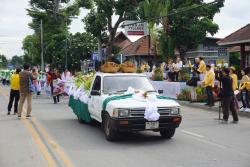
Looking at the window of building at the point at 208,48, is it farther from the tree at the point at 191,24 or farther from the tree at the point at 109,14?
the tree at the point at 109,14

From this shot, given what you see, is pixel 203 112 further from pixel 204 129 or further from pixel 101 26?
pixel 101 26

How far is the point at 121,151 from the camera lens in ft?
21.4

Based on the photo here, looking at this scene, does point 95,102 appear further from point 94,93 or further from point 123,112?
point 123,112

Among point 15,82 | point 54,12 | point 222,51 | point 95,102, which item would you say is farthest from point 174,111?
point 54,12

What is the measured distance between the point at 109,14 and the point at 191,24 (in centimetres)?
766

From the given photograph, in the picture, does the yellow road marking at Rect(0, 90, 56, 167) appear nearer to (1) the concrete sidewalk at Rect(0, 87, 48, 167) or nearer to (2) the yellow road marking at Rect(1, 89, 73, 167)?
(1) the concrete sidewalk at Rect(0, 87, 48, 167)

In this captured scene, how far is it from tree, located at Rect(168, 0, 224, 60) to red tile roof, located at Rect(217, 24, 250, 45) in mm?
5556

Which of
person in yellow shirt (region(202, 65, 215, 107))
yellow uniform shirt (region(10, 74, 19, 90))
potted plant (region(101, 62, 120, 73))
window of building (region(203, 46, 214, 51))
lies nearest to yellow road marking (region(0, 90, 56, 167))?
potted plant (region(101, 62, 120, 73))

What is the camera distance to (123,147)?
690 cm

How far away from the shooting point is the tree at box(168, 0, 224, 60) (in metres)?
27.8

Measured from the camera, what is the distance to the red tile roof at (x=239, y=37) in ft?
64.7

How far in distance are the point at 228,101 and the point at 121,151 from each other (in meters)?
5.19

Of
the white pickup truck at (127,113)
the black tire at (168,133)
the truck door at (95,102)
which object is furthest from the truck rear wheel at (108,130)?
the black tire at (168,133)

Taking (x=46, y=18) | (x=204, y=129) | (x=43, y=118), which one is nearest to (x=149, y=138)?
(x=204, y=129)
